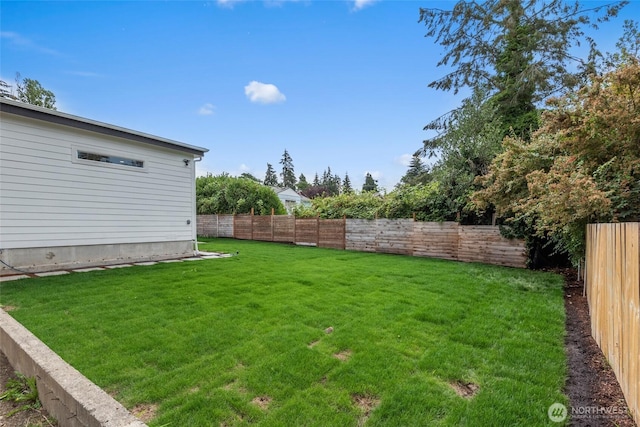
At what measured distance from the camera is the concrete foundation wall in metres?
6.14

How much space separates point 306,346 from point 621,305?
257 cm

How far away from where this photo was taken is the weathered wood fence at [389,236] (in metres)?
8.56

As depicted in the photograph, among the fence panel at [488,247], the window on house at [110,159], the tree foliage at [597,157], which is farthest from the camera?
the fence panel at [488,247]

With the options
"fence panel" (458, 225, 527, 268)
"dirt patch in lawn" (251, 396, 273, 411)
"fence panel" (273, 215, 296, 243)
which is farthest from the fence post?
"dirt patch in lawn" (251, 396, 273, 411)

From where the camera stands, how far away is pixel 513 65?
1267cm

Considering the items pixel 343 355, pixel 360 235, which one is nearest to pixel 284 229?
pixel 360 235

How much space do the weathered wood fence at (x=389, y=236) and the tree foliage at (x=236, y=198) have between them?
3.16 ft

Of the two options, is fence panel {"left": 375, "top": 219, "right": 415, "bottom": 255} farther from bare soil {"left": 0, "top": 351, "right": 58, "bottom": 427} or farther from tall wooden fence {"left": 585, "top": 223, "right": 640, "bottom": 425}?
bare soil {"left": 0, "top": 351, "right": 58, "bottom": 427}

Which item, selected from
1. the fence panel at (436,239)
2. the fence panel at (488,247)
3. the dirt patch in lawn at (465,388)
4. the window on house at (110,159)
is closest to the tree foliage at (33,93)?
the window on house at (110,159)

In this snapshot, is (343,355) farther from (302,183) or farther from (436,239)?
(302,183)

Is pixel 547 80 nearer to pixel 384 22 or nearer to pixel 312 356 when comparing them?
pixel 384 22

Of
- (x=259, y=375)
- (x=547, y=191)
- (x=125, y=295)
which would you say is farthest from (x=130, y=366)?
(x=547, y=191)

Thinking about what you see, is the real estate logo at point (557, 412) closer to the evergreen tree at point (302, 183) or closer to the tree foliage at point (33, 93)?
the tree foliage at point (33, 93)

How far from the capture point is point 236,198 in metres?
16.7
